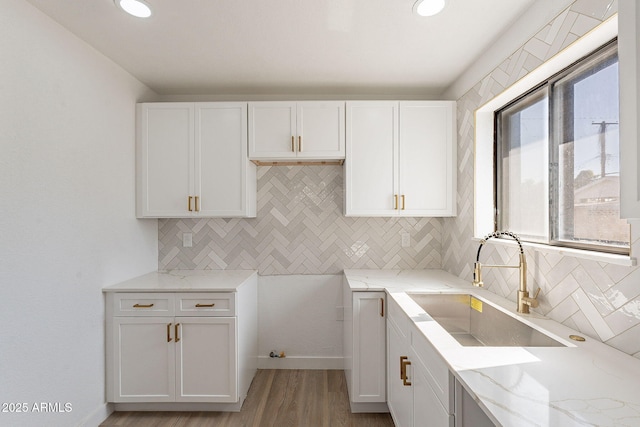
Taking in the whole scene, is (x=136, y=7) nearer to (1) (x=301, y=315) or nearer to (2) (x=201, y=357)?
(2) (x=201, y=357)

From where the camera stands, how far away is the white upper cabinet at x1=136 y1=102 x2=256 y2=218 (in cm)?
253

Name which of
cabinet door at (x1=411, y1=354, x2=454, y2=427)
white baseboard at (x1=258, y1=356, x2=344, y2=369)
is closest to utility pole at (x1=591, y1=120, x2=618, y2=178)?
cabinet door at (x1=411, y1=354, x2=454, y2=427)

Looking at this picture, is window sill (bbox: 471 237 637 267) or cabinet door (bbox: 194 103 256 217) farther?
cabinet door (bbox: 194 103 256 217)

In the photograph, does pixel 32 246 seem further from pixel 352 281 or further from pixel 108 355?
pixel 352 281

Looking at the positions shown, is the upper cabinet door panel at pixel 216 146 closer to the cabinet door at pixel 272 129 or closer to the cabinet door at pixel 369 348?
the cabinet door at pixel 272 129

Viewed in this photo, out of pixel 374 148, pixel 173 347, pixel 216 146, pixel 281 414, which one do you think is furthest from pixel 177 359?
pixel 374 148

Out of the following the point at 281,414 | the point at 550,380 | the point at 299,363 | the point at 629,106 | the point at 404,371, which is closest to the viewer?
the point at 629,106

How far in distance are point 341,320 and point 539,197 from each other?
1849 millimetres

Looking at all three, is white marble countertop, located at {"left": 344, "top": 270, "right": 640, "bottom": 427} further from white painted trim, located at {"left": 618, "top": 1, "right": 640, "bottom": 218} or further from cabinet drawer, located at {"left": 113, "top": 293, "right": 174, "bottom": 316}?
cabinet drawer, located at {"left": 113, "top": 293, "right": 174, "bottom": 316}

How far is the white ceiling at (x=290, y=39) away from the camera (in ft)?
5.43

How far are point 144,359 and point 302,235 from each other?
4.89ft

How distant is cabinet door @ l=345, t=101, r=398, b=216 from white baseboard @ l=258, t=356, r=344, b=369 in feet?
4.50

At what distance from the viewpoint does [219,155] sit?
254 cm

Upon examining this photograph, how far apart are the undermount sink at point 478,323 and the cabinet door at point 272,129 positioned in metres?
1.45
